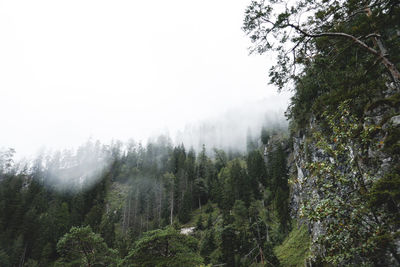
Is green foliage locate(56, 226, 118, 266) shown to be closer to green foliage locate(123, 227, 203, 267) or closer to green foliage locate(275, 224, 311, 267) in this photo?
green foliage locate(123, 227, 203, 267)

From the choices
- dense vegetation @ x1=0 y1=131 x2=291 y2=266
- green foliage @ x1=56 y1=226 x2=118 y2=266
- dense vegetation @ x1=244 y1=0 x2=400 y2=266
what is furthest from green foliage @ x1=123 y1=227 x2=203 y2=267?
dense vegetation @ x1=244 y1=0 x2=400 y2=266

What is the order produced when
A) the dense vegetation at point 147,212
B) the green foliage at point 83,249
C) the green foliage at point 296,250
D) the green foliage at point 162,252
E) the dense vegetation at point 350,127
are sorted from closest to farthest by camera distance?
the dense vegetation at point 350,127
the green foliage at point 162,252
the green foliage at point 83,249
the dense vegetation at point 147,212
the green foliage at point 296,250

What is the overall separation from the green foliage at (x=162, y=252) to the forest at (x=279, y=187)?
3.0 inches

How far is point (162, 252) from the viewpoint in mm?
14266

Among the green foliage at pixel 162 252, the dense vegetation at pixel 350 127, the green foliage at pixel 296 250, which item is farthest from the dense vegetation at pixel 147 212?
the dense vegetation at pixel 350 127

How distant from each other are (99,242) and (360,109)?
21.6 metres

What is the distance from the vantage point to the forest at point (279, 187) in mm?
5926

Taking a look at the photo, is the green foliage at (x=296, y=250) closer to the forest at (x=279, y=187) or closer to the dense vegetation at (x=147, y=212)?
the forest at (x=279, y=187)

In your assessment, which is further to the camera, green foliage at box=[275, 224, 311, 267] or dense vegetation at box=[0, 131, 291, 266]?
green foliage at box=[275, 224, 311, 267]

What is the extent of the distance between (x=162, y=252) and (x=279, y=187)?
2941 cm

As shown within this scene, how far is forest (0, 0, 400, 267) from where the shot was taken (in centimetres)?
593

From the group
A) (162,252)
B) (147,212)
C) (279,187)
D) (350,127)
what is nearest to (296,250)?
(162,252)

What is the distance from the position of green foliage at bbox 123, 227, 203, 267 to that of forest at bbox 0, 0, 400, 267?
76 mm

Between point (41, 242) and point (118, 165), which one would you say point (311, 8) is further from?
point (118, 165)
